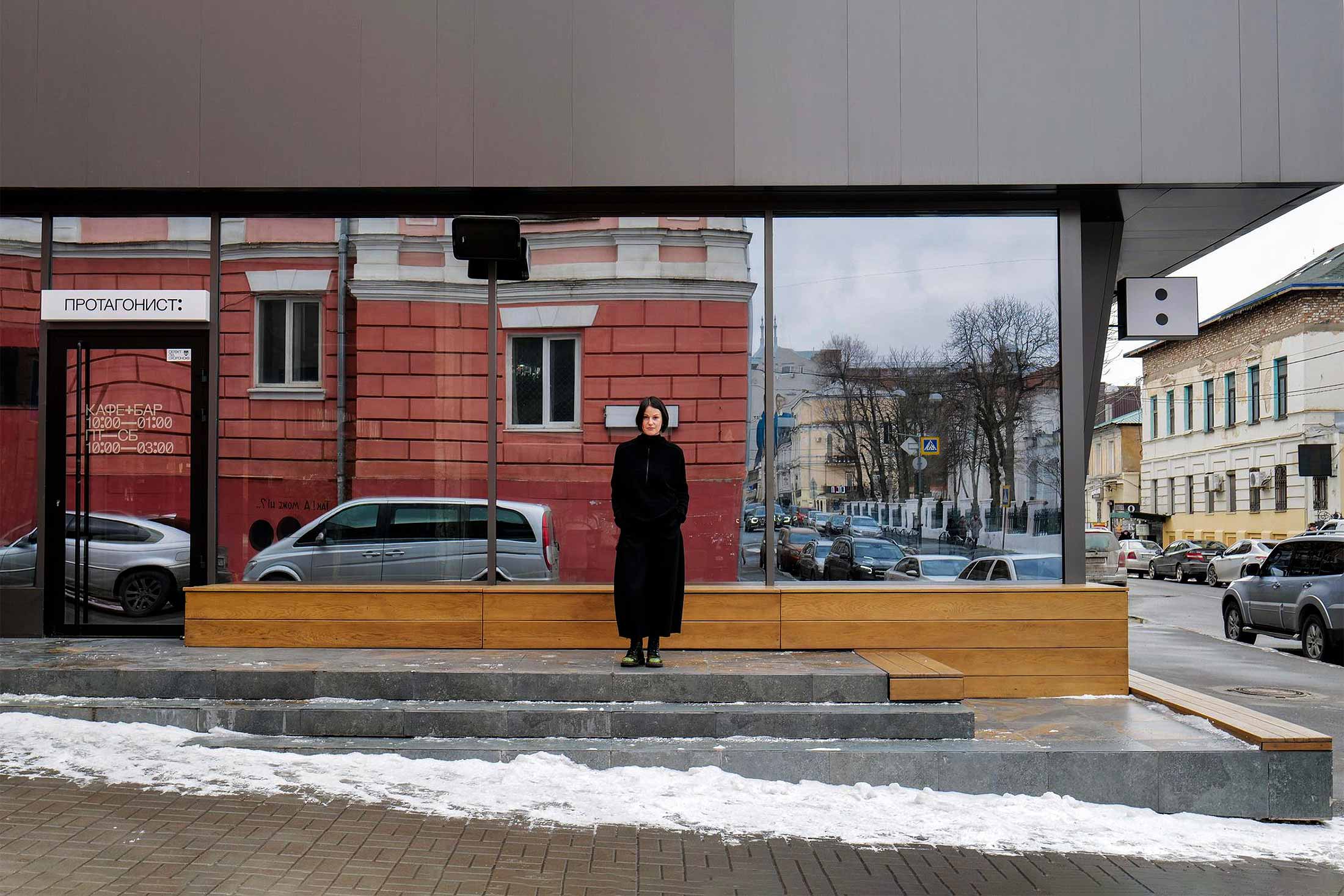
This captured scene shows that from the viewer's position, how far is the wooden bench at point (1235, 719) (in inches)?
247

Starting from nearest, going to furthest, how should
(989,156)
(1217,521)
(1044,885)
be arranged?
(1044,885)
(989,156)
(1217,521)

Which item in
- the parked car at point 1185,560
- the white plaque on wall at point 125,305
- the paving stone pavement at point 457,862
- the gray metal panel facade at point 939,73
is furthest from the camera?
the parked car at point 1185,560

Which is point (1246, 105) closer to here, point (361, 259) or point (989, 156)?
point (989, 156)

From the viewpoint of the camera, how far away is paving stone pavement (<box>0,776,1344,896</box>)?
182 inches

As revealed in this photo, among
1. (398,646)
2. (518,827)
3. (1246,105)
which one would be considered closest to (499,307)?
(398,646)

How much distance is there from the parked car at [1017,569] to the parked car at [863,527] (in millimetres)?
713

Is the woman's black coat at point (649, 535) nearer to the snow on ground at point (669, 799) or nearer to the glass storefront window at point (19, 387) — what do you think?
the snow on ground at point (669, 799)

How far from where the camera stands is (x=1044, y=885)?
4828 millimetres

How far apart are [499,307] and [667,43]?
2.45m

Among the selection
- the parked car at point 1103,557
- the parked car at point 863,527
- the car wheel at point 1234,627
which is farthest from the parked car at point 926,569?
the parked car at point 1103,557

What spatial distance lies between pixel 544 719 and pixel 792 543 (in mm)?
2736

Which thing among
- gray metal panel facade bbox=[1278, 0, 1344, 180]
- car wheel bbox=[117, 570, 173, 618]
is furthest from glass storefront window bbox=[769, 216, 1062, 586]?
car wheel bbox=[117, 570, 173, 618]

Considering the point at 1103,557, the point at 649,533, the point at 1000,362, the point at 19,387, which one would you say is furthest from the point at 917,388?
the point at 1103,557

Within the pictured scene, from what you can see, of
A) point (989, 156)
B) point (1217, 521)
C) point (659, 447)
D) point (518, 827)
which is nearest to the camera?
point (518, 827)
